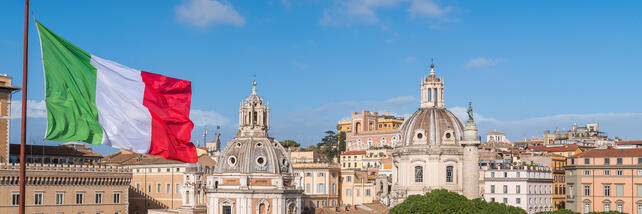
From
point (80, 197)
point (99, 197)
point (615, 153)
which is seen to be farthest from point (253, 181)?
point (615, 153)

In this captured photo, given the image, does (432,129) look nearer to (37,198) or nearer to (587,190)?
(587,190)

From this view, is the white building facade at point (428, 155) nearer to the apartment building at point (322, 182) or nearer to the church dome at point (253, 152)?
the apartment building at point (322, 182)

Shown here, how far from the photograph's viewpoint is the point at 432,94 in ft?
302

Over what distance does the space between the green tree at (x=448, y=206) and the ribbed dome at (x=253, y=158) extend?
15.0 m

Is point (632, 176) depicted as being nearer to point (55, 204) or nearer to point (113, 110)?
point (55, 204)

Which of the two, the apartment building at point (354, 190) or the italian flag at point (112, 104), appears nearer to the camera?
the italian flag at point (112, 104)

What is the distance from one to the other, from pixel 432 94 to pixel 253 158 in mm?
22915

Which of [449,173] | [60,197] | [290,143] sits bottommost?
[60,197]

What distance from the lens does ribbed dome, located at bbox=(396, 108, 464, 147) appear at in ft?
287

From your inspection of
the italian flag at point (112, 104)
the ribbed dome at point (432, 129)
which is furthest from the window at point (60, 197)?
the italian flag at point (112, 104)

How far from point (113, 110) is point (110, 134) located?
594 millimetres

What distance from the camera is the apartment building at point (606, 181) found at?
87.3 meters

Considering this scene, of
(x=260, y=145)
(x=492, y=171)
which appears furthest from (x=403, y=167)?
(x=260, y=145)

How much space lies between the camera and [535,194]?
91.8 metres
